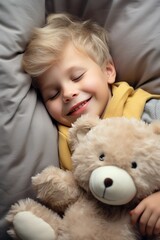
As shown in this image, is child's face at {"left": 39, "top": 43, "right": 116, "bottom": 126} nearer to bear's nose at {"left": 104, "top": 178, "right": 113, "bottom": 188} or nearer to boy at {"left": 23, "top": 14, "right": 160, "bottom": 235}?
boy at {"left": 23, "top": 14, "right": 160, "bottom": 235}

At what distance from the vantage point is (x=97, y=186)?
0.67 meters

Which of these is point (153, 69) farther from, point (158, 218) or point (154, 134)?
point (158, 218)

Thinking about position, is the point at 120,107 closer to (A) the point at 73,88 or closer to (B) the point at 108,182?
(A) the point at 73,88

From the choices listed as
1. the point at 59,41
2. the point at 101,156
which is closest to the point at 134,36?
the point at 59,41

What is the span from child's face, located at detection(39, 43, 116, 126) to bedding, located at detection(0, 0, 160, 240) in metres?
0.04

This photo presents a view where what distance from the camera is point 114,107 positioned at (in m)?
0.95

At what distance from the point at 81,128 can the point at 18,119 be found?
196mm

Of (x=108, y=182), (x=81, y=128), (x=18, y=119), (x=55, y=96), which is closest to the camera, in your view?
(x=108, y=182)

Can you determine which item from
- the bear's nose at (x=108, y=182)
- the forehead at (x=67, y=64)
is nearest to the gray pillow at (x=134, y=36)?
the forehead at (x=67, y=64)

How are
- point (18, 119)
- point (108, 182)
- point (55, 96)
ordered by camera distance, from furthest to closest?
point (55, 96), point (18, 119), point (108, 182)

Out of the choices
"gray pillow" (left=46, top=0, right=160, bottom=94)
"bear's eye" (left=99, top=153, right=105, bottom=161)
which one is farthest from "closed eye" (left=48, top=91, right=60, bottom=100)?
"bear's eye" (left=99, top=153, right=105, bottom=161)

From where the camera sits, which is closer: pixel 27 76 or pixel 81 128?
pixel 81 128

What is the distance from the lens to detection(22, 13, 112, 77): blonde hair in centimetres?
98

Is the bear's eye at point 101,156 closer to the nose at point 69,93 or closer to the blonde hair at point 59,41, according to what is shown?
the nose at point 69,93
